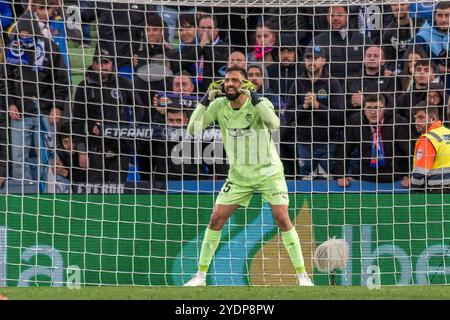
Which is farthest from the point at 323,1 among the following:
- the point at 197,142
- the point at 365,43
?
the point at 197,142

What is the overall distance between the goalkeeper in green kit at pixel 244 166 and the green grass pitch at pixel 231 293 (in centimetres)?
95

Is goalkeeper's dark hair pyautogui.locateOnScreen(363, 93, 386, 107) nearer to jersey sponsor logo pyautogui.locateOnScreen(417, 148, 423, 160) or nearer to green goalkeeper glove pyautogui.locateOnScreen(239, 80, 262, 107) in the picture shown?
jersey sponsor logo pyautogui.locateOnScreen(417, 148, 423, 160)

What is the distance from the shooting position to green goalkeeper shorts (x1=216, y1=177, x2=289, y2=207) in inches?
471

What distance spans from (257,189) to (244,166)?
29 cm

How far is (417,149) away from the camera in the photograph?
45.3 ft

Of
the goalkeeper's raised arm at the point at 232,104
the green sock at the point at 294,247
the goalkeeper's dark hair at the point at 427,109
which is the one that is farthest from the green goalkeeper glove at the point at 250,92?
the goalkeeper's dark hair at the point at 427,109

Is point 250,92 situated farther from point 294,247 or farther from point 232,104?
point 294,247

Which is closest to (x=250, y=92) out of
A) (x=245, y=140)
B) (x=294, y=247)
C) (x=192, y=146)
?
(x=245, y=140)

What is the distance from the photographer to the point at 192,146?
14.3 metres

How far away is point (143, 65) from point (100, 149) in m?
1.18

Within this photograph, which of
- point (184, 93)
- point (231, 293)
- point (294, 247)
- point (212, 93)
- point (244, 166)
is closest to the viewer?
point (231, 293)

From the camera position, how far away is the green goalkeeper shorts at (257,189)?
471 inches

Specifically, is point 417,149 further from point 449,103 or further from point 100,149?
point 100,149

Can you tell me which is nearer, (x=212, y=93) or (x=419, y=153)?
(x=212, y=93)
